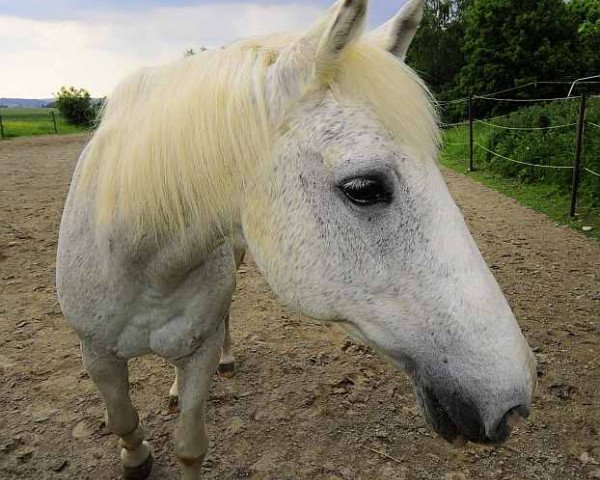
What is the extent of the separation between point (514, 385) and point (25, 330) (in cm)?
400

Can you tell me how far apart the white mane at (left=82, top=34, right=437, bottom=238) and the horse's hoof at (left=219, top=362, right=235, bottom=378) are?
2.04m

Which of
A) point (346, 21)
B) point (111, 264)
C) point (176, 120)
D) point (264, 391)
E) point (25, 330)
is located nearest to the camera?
point (346, 21)

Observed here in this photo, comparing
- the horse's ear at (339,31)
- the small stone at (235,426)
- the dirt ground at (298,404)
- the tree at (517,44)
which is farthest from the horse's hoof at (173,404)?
the tree at (517,44)

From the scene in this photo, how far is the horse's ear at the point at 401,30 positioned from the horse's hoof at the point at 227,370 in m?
2.51

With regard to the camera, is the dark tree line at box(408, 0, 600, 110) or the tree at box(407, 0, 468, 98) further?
the tree at box(407, 0, 468, 98)

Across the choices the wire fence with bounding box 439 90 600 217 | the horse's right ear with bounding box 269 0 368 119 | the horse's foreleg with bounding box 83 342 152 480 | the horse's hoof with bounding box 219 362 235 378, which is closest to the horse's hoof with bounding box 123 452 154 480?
the horse's foreleg with bounding box 83 342 152 480

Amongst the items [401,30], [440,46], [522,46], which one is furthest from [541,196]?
[440,46]

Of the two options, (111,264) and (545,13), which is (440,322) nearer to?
(111,264)

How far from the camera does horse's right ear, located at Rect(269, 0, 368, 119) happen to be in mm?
1109

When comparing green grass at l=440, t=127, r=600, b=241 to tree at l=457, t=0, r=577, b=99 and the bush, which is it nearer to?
the bush

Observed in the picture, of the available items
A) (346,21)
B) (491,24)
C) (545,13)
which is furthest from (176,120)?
(545,13)

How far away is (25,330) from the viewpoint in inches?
155

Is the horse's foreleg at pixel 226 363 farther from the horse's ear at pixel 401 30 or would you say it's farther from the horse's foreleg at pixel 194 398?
the horse's ear at pixel 401 30

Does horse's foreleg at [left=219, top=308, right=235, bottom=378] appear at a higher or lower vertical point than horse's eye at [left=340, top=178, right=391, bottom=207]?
lower
